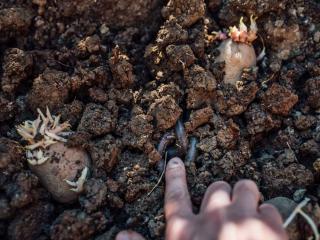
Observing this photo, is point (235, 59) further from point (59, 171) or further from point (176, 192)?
point (59, 171)

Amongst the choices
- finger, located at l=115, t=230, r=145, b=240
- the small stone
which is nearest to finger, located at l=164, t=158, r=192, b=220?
finger, located at l=115, t=230, r=145, b=240

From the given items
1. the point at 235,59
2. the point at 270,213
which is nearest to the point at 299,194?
the point at 270,213

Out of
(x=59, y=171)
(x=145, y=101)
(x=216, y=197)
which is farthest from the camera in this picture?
(x=145, y=101)

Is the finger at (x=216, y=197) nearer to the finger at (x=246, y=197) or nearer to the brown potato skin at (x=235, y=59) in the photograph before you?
the finger at (x=246, y=197)

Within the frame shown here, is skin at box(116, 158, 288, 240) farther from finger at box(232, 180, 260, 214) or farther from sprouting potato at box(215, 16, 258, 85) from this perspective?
sprouting potato at box(215, 16, 258, 85)

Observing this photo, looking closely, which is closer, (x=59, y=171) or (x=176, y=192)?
(x=176, y=192)

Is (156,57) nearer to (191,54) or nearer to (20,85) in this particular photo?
(191,54)

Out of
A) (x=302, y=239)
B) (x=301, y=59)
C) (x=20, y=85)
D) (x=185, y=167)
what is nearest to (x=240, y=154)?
(x=185, y=167)
